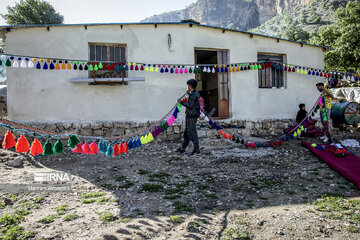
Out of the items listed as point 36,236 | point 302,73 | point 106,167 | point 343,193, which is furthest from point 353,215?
point 302,73

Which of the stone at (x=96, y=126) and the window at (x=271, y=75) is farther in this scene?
the window at (x=271, y=75)

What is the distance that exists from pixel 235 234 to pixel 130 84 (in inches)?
208

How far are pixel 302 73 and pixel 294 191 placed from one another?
6.24 metres

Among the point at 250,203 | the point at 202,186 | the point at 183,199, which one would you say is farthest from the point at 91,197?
the point at 250,203

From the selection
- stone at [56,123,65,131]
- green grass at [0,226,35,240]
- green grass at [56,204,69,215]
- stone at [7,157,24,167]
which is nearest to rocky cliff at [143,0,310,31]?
stone at [56,123,65,131]

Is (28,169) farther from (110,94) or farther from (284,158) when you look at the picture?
(284,158)

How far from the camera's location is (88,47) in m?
6.56

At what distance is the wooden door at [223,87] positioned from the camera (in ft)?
24.6

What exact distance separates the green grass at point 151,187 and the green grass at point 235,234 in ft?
4.60

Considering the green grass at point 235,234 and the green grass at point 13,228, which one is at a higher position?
the green grass at point 13,228

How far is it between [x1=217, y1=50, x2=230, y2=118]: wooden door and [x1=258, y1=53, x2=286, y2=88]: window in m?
1.36

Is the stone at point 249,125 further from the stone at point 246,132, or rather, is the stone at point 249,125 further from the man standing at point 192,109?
the man standing at point 192,109

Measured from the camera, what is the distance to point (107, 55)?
6.70 m

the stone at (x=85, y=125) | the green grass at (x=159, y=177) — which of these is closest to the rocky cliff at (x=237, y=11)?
the stone at (x=85, y=125)
